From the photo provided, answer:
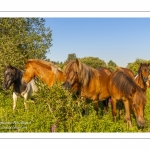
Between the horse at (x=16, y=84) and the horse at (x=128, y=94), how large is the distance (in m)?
2.43

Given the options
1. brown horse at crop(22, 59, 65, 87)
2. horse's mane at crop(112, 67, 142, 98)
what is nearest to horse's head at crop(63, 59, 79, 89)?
brown horse at crop(22, 59, 65, 87)

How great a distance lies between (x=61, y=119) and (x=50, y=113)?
0.37 m

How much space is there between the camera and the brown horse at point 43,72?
793 centimetres

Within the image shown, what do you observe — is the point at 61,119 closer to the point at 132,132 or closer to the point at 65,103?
the point at 65,103

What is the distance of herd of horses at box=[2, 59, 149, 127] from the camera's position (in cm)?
697

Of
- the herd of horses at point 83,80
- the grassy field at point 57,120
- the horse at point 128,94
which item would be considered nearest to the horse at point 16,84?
the herd of horses at point 83,80

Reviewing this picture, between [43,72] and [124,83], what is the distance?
7.81 ft

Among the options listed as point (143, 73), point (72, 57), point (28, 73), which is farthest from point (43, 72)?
point (143, 73)

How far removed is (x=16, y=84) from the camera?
27.5 ft

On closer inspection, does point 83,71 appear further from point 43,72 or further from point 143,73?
point 143,73

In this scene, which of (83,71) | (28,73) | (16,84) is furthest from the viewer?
(16,84)

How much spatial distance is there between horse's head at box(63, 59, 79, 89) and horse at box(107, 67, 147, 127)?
105 centimetres

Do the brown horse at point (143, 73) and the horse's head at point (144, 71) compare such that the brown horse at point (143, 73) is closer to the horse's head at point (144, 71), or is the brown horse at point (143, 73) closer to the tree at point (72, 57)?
the horse's head at point (144, 71)

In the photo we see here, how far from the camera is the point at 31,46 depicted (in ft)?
29.8
